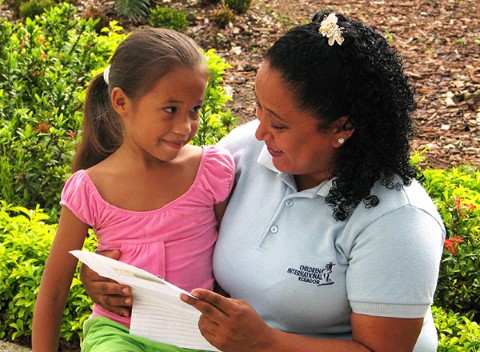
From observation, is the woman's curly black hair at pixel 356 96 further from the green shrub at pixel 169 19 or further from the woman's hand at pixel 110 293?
the green shrub at pixel 169 19

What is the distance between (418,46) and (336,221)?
5083mm

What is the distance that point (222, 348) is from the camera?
104 inches

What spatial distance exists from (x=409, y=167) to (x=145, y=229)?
2.98ft

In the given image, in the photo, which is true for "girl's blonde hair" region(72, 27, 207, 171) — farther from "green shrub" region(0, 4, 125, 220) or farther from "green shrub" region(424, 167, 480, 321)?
"green shrub" region(424, 167, 480, 321)

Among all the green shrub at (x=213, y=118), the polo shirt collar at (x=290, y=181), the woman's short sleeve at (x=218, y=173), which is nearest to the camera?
the polo shirt collar at (x=290, y=181)

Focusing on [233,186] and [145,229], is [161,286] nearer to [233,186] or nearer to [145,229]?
[145,229]

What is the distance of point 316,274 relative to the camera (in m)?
2.72

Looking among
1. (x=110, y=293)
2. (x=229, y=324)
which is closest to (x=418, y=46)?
(x=110, y=293)

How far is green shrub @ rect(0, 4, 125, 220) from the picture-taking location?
4508 mm

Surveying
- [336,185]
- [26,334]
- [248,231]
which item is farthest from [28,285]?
[336,185]

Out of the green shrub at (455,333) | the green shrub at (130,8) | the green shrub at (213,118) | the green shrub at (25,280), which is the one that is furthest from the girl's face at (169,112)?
the green shrub at (130,8)

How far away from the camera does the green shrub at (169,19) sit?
7891 mm

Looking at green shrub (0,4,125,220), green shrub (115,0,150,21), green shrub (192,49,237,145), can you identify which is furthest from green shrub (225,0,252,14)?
green shrub (192,49,237,145)

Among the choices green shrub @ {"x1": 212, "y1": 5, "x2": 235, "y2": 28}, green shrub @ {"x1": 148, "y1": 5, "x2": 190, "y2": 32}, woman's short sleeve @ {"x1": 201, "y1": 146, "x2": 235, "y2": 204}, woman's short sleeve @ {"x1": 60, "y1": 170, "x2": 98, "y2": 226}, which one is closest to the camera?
woman's short sleeve @ {"x1": 60, "y1": 170, "x2": 98, "y2": 226}
